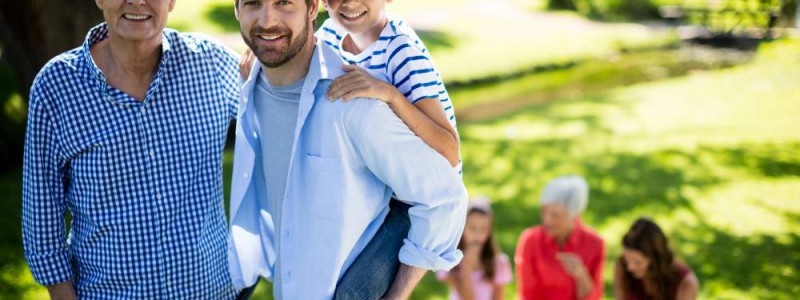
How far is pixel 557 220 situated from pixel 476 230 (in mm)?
480

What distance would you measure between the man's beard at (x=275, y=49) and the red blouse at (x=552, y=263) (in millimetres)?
3046

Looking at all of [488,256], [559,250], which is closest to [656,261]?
[559,250]

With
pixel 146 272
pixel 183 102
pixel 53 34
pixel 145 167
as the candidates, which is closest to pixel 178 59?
pixel 183 102

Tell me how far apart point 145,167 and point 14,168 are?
6603 mm

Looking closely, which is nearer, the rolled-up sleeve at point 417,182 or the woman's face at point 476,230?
the rolled-up sleeve at point 417,182

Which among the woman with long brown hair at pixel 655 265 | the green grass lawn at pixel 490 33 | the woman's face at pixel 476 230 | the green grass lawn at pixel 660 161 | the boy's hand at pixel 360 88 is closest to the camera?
the boy's hand at pixel 360 88

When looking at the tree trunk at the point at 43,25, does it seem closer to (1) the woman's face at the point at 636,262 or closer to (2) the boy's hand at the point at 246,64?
(2) the boy's hand at the point at 246,64

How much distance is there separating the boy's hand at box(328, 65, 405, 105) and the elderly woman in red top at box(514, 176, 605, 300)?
293 cm

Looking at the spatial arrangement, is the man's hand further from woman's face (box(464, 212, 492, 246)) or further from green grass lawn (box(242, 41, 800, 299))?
green grass lawn (box(242, 41, 800, 299))

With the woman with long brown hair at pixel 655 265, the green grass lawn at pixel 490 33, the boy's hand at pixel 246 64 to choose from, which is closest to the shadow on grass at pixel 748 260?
the woman with long brown hair at pixel 655 265

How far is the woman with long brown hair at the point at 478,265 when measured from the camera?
490cm

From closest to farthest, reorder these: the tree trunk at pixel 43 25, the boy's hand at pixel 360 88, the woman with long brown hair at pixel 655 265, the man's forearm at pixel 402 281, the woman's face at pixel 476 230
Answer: the boy's hand at pixel 360 88, the man's forearm at pixel 402 281, the woman with long brown hair at pixel 655 265, the woman's face at pixel 476 230, the tree trunk at pixel 43 25

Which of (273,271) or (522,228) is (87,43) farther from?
(522,228)

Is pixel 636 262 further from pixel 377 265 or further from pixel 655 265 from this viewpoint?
pixel 377 265
